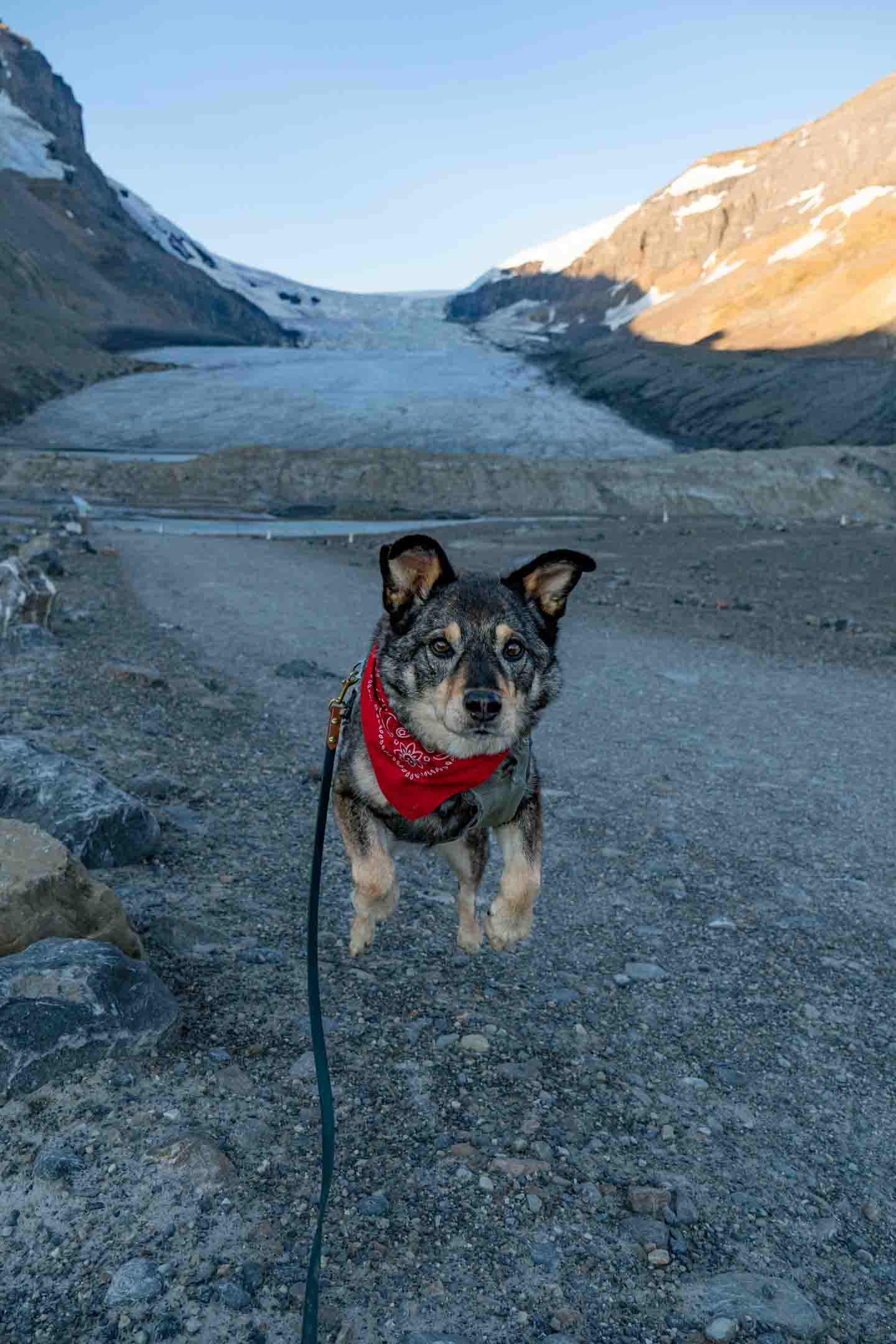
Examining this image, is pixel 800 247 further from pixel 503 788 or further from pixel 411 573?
pixel 503 788

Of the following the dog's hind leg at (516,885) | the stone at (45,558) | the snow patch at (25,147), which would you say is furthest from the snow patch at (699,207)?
the dog's hind leg at (516,885)

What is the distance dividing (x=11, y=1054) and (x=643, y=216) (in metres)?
165

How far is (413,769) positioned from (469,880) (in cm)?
108

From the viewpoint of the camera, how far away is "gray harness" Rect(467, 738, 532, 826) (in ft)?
12.5

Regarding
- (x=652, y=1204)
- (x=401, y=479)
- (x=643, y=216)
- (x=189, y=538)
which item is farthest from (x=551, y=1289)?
(x=643, y=216)

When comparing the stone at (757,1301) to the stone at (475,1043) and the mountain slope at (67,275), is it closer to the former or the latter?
the stone at (475,1043)

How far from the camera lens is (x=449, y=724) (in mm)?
3514

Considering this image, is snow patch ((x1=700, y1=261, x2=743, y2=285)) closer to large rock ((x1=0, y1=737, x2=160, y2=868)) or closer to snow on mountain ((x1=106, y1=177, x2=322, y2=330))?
snow on mountain ((x1=106, y1=177, x2=322, y2=330))

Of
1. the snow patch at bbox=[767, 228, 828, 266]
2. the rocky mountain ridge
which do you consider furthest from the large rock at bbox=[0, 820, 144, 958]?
the snow patch at bbox=[767, 228, 828, 266]

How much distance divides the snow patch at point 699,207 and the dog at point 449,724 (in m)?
153

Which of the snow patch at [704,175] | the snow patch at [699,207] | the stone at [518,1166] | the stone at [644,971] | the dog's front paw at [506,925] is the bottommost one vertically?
the stone at [644,971]

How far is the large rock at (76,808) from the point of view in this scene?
16.7 ft

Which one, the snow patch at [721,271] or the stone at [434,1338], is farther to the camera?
the snow patch at [721,271]

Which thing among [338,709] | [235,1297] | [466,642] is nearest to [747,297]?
[338,709]
